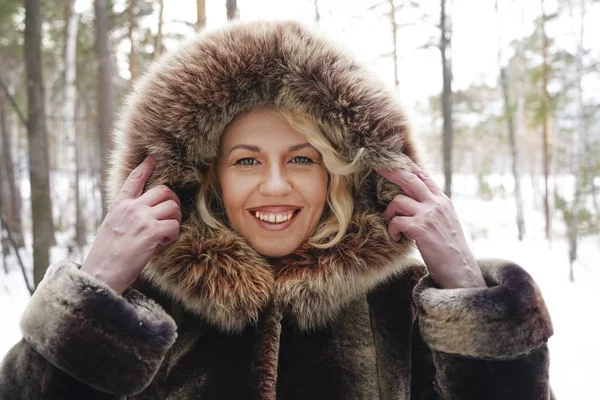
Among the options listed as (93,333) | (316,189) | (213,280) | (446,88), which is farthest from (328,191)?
(446,88)

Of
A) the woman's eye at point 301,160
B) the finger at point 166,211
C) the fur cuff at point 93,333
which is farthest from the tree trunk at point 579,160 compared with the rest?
the fur cuff at point 93,333

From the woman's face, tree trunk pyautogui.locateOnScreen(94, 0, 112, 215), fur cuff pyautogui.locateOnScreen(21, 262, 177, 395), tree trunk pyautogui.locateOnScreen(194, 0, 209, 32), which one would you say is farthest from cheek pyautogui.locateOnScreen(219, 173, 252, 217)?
tree trunk pyautogui.locateOnScreen(94, 0, 112, 215)

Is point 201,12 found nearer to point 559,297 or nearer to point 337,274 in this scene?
point 337,274

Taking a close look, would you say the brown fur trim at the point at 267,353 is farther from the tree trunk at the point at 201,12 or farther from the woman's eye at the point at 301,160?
the tree trunk at the point at 201,12

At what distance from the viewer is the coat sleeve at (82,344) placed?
122cm

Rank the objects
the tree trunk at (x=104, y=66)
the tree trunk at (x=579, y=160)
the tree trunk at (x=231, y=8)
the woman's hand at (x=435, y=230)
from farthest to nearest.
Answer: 1. the tree trunk at (x=579, y=160)
2. the tree trunk at (x=104, y=66)
3. the tree trunk at (x=231, y=8)
4. the woman's hand at (x=435, y=230)

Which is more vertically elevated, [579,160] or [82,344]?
[579,160]

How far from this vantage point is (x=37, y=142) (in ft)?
12.9

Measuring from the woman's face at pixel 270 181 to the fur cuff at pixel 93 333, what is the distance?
1.68 feet

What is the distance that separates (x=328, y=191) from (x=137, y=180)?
0.71 m

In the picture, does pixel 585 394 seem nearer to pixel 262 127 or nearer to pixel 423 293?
pixel 423 293

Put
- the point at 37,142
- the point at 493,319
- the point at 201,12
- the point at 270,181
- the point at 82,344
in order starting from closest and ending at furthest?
1. the point at 82,344
2. the point at 493,319
3. the point at 270,181
4. the point at 201,12
5. the point at 37,142

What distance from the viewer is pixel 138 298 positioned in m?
1.41

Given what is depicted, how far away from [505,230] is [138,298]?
1590 centimetres
